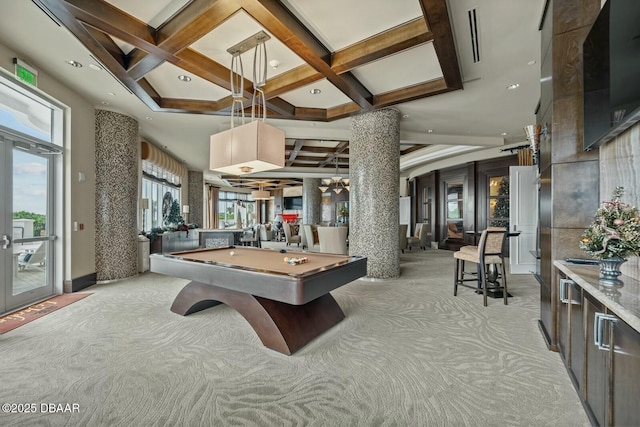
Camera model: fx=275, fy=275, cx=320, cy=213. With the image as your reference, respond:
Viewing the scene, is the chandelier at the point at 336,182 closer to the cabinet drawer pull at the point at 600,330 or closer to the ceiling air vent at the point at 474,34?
the ceiling air vent at the point at 474,34

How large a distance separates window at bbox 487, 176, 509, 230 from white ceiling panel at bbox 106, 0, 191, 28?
8.54m

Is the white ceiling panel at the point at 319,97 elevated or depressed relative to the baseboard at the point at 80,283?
elevated

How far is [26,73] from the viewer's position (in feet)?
11.2

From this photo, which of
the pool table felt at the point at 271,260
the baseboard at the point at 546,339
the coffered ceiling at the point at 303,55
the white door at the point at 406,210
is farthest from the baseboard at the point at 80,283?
the white door at the point at 406,210

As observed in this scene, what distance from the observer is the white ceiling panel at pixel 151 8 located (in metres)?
2.67

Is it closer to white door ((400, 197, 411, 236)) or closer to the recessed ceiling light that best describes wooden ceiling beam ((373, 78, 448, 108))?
the recessed ceiling light

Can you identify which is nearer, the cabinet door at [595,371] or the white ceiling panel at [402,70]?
the cabinet door at [595,371]

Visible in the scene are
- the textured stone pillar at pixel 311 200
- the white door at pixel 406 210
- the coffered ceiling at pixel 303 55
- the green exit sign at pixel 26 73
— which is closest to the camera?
the coffered ceiling at pixel 303 55

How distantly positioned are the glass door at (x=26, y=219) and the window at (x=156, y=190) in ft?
11.0

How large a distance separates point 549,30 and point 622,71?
1.25 metres

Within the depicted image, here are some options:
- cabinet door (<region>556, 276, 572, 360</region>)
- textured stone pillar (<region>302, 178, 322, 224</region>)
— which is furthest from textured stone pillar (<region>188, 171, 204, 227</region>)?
cabinet door (<region>556, 276, 572, 360</region>)

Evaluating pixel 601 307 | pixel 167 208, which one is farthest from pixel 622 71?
pixel 167 208

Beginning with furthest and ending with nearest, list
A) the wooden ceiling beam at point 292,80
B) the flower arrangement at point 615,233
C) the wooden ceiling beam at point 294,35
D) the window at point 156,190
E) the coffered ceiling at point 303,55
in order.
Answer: the window at point 156,190 → the wooden ceiling beam at point 292,80 → the coffered ceiling at point 303,55 → the wooden ceiling beam at point 294,35 → the flower arrangement at point 615,233

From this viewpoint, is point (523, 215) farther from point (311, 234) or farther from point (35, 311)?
point (35, 311)
